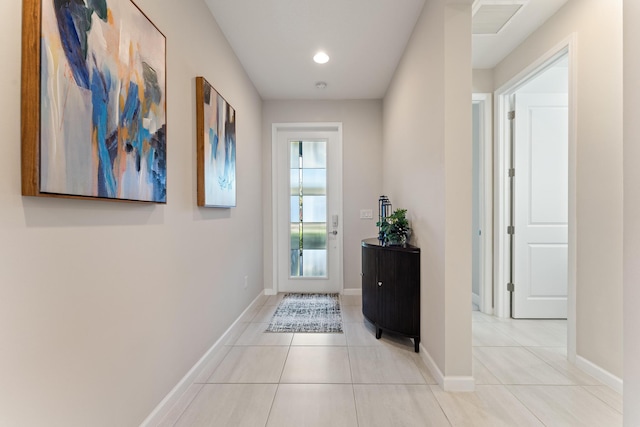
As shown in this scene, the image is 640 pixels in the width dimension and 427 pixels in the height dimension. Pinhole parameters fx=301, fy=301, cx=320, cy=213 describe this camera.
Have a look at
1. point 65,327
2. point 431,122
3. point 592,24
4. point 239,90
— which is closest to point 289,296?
point 239,90

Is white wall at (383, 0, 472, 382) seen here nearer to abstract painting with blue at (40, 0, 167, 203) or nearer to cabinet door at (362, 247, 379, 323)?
cabinet door at (362, 247, 379, 323)

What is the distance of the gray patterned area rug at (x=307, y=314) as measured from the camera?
2861 mm

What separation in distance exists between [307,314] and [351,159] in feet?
6.75

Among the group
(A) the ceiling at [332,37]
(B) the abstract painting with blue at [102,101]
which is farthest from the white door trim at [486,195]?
(B) the abstract painting with blue at [102,101]

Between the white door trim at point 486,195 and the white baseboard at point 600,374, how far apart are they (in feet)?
3.53

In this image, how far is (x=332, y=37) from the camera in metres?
2.59

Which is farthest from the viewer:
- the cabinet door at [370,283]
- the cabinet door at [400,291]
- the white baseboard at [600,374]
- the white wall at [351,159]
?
the white wall at [351,159]

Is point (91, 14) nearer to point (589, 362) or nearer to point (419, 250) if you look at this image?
point (419, 250)

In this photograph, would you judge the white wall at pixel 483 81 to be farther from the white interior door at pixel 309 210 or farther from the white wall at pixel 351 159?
the white interior door at pixel 309 210

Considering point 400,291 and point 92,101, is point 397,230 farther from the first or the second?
point 92,101

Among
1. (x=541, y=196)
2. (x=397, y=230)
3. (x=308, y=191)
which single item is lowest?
(x=397, y=230)

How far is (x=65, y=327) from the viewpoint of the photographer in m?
1.01

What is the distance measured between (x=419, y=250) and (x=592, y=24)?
75.1 inches

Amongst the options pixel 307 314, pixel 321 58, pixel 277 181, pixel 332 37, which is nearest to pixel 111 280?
pixel 307 314
